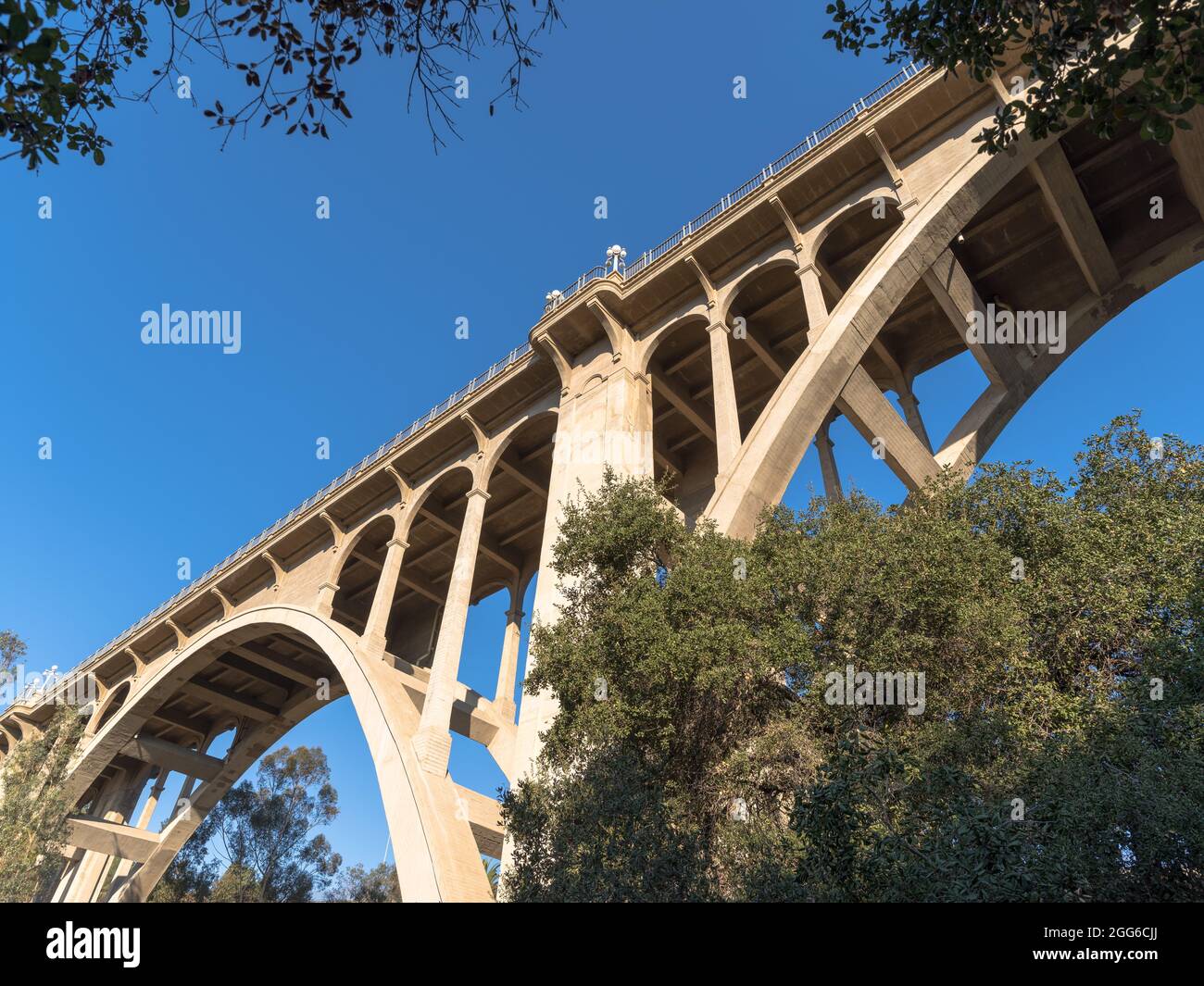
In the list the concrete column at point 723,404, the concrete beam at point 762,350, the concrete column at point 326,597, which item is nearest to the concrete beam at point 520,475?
the concrete column at point 326,597

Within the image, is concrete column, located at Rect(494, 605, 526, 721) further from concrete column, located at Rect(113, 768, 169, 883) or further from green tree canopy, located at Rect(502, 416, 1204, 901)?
concrete column, located at Rect(113, 768, 169, 883)

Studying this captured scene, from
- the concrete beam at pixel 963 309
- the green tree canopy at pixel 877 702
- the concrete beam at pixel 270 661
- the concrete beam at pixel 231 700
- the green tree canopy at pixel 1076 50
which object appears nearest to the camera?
the green tree canopy at pixel 1076 50

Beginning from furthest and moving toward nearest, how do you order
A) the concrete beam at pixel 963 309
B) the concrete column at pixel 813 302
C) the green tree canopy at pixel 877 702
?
the concrete beam at pixel 963 309 → the concrete column at pixel 813 302 → the green tree canopy at pixel 877 702

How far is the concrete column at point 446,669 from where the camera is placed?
21047mm

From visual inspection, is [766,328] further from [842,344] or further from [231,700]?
[231,700]

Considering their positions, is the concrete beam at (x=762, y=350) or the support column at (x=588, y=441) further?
the concrete beam at (x=762, y=350)

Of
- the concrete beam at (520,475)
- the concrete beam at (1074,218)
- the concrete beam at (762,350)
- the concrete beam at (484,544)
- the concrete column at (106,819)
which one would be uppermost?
the concrete beam at (1074,218)

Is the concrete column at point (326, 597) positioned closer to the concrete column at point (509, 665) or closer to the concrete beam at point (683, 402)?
the concrete column at point (509, 665)

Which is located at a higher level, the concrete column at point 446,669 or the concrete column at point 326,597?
the concrete column at point 326,597

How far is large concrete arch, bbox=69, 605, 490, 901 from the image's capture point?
60.7 feet

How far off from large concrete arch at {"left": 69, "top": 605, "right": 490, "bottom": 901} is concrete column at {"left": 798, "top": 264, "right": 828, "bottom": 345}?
14018mm

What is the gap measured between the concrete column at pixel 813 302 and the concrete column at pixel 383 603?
16.3 meters
